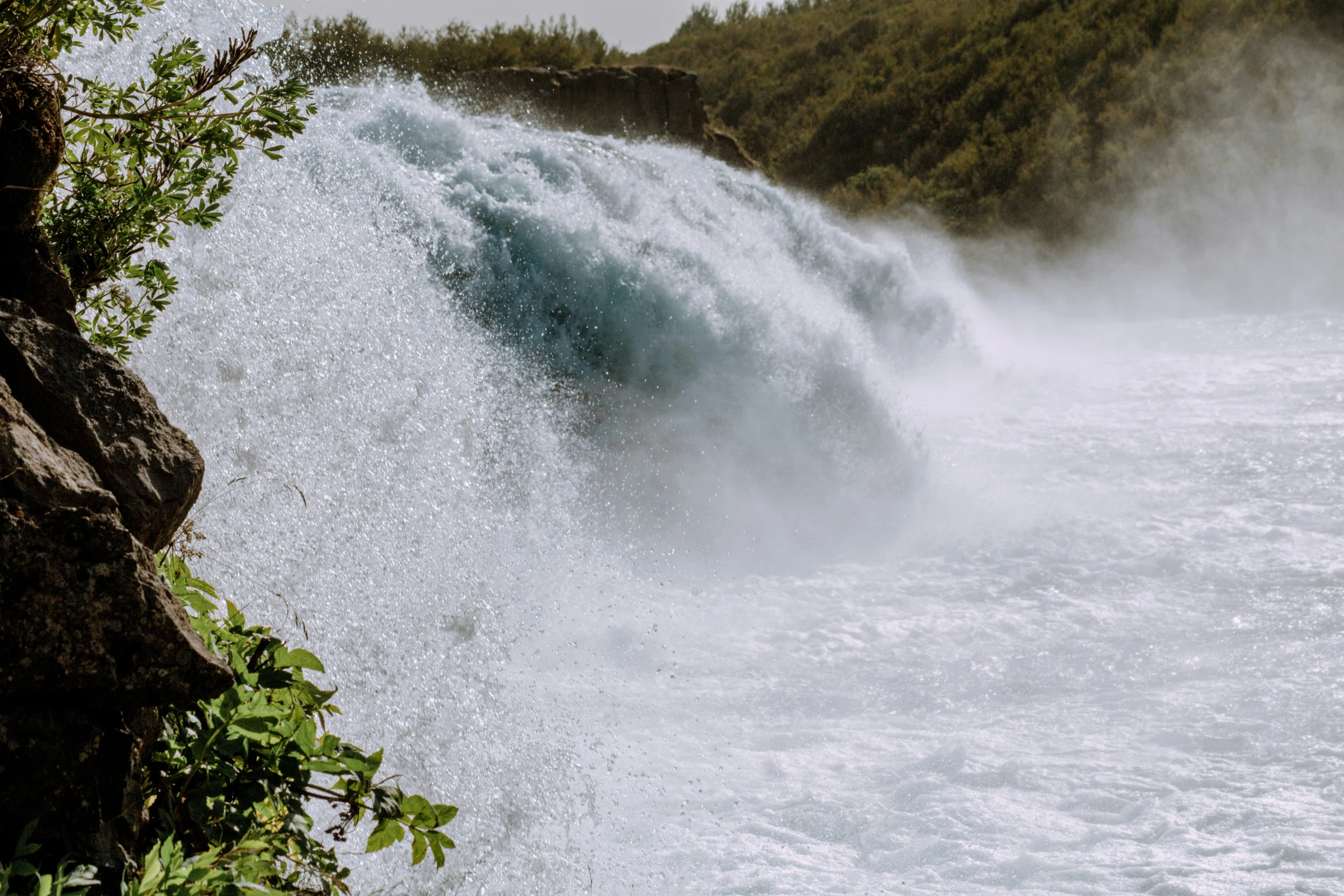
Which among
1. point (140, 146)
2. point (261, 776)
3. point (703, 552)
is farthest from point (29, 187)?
point (703, 552)

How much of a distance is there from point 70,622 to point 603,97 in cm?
1858

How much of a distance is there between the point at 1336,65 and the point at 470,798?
19.6m

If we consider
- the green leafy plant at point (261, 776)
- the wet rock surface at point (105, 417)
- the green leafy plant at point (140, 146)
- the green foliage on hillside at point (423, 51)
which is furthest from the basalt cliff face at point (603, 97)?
the green leafy plant at point (261, 776)

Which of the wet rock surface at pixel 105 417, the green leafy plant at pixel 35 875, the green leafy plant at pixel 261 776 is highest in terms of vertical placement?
the wet rock surface at pixel 105 417

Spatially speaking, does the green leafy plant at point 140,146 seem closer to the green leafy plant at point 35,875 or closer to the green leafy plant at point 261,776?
the green leafy plant at point 261,776

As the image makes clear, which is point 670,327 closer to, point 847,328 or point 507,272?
point 507,272

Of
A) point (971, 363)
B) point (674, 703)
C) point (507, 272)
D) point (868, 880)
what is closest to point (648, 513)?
point (507, 272)

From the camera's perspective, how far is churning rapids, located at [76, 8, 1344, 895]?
3.17m

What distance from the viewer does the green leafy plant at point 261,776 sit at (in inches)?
53.6

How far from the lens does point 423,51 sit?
18688 mm

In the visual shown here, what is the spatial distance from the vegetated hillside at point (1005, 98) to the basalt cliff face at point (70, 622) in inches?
700

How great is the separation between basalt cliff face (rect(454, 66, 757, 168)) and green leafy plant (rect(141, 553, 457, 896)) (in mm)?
17738

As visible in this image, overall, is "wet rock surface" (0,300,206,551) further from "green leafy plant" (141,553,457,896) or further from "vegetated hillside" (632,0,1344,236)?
"vegetated hillside" (632,0,1344,236)

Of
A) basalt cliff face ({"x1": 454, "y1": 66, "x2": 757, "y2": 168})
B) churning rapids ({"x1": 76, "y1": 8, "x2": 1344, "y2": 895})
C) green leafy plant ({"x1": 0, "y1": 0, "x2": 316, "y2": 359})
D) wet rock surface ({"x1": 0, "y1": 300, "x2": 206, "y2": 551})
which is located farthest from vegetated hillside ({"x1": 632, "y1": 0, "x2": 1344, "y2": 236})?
wet rock surface ({"x1": 0, "y1": 300, "x2": 206, "y2": 551})
